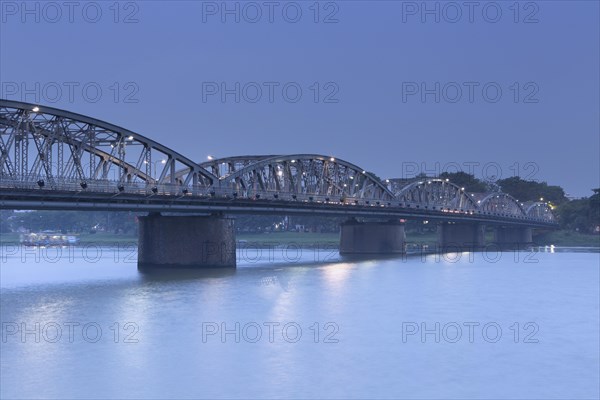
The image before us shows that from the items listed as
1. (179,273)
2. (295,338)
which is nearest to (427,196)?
(179,273)

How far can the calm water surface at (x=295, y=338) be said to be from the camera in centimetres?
3058

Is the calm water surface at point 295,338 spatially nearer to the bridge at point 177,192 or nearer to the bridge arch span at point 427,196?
the bridge at point 177,192

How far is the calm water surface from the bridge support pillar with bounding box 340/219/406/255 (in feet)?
186

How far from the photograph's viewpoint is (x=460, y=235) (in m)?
173

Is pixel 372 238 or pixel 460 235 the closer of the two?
pixel 372 238

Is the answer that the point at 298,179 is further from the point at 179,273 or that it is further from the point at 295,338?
the point at 295,338

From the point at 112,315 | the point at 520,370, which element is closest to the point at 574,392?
the point at 520,370

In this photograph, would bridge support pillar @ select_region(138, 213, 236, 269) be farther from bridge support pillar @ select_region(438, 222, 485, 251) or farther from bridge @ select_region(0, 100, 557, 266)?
bridge support pillar @ select_region(438, 222, 485, 251)

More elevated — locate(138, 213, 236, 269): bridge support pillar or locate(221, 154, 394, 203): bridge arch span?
locate(221, 154, 394, 203): bridge arch span

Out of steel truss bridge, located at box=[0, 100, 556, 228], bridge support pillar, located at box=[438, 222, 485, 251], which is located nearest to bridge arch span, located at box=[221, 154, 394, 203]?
steel truss bridge, located at box=[0, 100, 556, 228]

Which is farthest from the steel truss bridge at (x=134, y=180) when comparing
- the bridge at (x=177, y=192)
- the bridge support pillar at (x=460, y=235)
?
the bridge support pillar at (x=460, y=235)

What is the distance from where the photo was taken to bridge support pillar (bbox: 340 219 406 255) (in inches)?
5251

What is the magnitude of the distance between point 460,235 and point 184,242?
317 ft

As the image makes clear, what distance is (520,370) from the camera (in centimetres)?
3403
